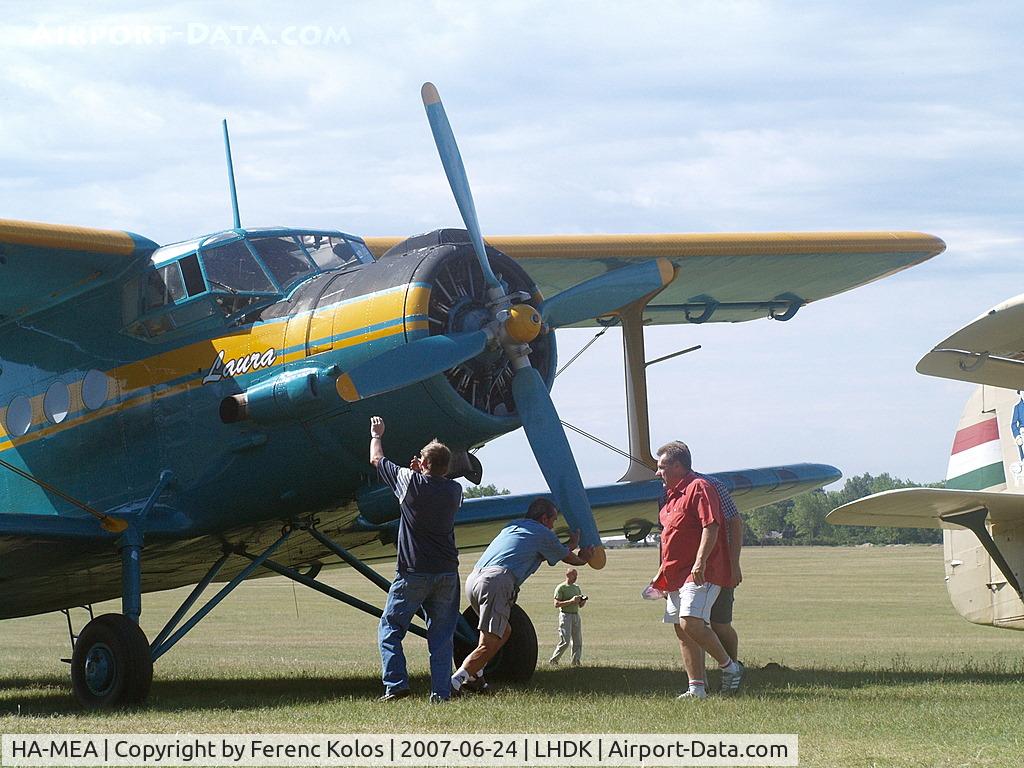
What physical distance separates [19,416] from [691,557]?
226 inches

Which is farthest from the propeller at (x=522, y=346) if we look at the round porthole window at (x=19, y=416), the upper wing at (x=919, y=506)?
the round porthole window at (x=19, y=416)

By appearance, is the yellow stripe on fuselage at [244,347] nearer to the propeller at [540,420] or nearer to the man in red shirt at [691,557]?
the propeller at [540,420]

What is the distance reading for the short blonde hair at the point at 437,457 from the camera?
836cm

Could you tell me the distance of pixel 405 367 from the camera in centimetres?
849

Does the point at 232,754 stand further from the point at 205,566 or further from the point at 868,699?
the point at 205,566

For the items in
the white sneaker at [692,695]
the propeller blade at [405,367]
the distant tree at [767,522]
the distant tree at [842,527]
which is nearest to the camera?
the white sneaker at [692,695]

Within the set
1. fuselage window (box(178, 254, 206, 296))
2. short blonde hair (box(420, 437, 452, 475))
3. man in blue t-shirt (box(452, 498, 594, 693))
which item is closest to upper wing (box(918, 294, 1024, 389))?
man in blue t-shirt (box(452, 498, 594, 693))

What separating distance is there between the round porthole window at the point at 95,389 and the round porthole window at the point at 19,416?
2.44ft

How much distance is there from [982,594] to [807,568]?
Result: 48.1m

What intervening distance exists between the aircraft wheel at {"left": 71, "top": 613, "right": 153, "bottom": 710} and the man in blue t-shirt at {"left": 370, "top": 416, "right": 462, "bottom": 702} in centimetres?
171

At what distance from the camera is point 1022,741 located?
21.0 ft

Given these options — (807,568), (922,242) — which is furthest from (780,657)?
(807,568)

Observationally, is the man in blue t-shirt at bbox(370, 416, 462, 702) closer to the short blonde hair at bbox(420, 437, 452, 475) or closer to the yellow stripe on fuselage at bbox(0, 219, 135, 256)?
the short blonde hair at bbox(420, 437, 452, 475)

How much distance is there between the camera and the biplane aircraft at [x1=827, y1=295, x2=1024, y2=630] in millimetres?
9656
